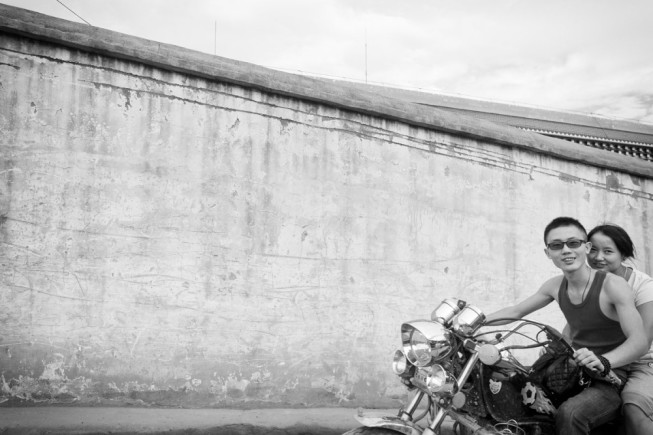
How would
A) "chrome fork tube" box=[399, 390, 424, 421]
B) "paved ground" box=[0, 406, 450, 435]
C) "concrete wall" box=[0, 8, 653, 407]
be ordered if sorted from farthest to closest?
1. "concrete wall" box=[0, 8, 653, 407]
2. "paved ground" box=[0, 406, 450, 435]
3. "chrome fork tube" box=[399, 390, 424, 421]

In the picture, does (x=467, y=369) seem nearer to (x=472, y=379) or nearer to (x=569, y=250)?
(x=472, y=379)

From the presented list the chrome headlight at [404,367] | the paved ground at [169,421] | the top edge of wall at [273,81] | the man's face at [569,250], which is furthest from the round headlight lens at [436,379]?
the top edge of wall at [273,81]

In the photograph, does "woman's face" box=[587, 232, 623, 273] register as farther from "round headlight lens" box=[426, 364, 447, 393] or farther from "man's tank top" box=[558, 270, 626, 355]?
"round headlight lens" box=[426, 364, 447, 393]

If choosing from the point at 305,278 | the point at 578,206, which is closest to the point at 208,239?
the point at 305,278

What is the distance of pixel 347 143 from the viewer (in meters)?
5.86

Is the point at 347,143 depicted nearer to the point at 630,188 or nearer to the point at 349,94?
the point at 349,94

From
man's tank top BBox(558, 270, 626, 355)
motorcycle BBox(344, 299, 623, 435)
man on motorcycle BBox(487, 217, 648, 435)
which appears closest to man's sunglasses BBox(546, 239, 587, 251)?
man on motorcycle BBox(487, 217, 648, 435)

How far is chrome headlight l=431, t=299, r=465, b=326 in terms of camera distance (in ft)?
10.0

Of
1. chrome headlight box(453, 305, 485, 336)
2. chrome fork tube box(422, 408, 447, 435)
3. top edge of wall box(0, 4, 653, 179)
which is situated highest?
top edge of wall box(0, 4, 653, 179)

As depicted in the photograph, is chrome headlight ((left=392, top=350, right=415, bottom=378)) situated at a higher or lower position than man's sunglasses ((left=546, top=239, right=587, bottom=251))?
lower

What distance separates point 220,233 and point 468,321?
9.03 feet

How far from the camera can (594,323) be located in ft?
11.3

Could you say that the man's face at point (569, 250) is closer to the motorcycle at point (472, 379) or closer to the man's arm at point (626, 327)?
the man's arm at point (626, 327)

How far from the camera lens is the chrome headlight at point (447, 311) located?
306cm
